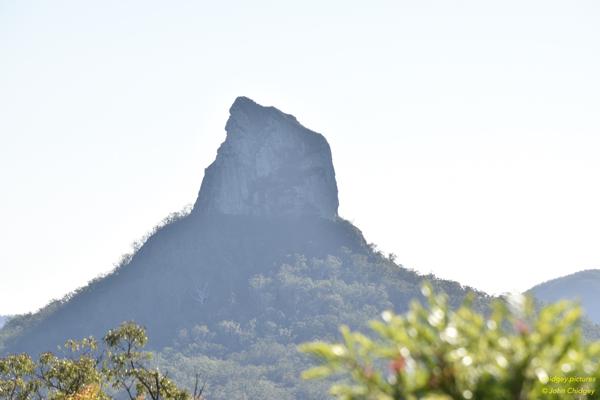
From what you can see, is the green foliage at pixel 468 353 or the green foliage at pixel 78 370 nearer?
the green foliage at pixel 468 353

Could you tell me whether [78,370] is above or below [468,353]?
above

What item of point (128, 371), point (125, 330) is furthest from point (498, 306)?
point (125, 330)

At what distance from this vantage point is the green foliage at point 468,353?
16.7ft

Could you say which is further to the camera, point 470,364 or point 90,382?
point 90,382

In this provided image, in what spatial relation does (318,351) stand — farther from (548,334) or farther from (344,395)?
(548,334)

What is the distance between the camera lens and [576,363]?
5.18 metres

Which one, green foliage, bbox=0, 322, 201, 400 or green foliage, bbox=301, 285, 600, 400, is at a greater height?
green foliage, bbox=0, 322, 201, 400

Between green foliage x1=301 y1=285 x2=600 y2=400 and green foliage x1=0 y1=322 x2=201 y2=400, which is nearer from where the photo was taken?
green foliage x1=301 y1=285 x2=600 y2=400

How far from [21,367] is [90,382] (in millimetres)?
5175

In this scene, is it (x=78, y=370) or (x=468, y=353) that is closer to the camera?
(x=468, y=353)

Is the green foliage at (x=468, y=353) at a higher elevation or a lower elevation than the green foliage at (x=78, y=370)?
lower

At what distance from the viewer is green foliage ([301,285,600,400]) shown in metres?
5.08

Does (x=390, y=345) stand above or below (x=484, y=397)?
above

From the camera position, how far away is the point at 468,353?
5.30 metres
